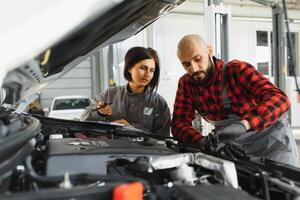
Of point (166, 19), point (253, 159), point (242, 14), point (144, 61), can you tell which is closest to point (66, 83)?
point (166, 19)

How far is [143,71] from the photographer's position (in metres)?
2.07

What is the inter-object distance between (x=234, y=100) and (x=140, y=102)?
629 millimetres

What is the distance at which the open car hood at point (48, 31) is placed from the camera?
69 centimetres

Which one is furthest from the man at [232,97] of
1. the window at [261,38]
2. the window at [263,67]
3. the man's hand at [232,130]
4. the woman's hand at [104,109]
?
the window at [261,38]

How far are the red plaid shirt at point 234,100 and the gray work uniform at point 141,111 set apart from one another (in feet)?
0.66

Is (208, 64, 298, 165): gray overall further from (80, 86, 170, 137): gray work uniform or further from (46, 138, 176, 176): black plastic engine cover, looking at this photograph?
(46, 138, 176, 176): black plastic engine cover

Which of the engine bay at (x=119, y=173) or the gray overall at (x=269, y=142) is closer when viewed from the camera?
the engine bay at (x=119, y=173)

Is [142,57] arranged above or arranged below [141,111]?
above

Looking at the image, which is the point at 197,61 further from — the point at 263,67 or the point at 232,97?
the point at 263,67

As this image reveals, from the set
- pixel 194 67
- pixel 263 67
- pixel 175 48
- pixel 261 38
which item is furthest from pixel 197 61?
pixel 261 38

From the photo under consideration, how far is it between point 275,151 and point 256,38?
6314 millimetres

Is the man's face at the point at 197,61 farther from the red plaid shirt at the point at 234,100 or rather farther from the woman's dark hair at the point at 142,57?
the woman's dark hair at the point at 142,57

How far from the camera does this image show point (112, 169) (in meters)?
0.95

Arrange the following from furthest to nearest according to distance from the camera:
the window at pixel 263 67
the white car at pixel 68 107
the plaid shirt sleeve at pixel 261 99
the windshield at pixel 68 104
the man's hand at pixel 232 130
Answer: the window at pixel 263 67 → the windshield at pixel 68 104 → the white car at pixel 68 107 → the plaid shirt sleeve at pixel 261 99 → the man's hand at pixel 232 130
